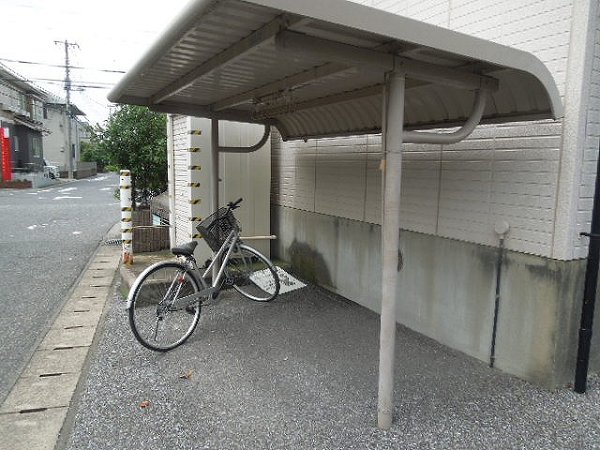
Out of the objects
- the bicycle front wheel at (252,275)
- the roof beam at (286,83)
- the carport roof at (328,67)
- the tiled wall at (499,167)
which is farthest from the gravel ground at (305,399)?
the roof beam at (286,83)

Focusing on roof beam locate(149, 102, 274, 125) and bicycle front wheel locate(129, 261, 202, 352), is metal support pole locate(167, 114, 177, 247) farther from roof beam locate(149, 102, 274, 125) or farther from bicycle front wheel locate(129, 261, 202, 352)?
bicycle front wheel locate(129, 261, 202, 352)

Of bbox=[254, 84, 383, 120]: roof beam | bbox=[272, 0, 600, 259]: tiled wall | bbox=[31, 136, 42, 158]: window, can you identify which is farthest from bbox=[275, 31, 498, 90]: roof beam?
bbox=[31, 136, 42, 158]: window

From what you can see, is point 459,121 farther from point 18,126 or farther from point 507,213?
point 18,126

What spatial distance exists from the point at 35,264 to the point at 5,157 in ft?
70.5

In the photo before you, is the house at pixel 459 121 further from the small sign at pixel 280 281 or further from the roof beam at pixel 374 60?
the small sign at pixel 280 281

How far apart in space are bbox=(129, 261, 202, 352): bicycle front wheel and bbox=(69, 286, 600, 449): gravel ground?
0.13 m

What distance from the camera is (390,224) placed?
2.68 meters

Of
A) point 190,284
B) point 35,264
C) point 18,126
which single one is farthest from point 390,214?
point 18,126

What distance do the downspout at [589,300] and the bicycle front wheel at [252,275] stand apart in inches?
121

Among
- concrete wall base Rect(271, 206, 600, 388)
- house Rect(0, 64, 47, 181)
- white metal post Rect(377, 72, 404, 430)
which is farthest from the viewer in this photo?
house Rect(0, 64, 47, 181)

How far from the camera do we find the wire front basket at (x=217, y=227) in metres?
4.64

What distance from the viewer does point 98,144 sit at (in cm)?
856

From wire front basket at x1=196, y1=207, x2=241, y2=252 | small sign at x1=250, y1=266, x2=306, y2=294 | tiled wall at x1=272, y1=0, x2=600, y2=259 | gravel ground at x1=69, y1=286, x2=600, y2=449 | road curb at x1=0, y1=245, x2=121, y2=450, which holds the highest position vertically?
tiled wall at x1=272, y1=0, x2=600, y2=259

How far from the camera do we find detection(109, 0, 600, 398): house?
2.43 meters
